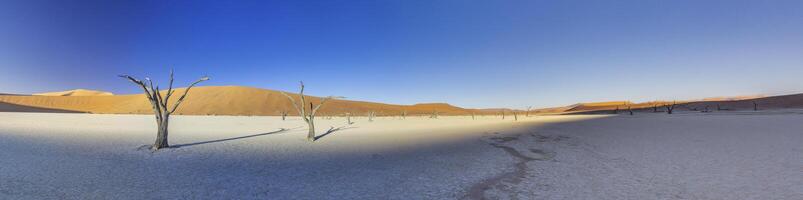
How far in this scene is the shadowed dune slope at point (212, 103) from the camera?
7269 cm

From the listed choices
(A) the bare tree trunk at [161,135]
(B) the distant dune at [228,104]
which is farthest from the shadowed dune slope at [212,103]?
(A) the bare tree trunk at [161,135]

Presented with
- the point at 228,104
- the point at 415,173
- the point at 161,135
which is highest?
the point at 228,104

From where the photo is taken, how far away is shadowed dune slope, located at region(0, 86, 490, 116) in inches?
2862

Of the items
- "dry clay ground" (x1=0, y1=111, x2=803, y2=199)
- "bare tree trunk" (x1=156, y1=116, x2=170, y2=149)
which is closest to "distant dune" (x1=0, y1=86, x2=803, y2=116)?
"dry clay ground" (x1=0, y1=111, x2=803, y2=199)

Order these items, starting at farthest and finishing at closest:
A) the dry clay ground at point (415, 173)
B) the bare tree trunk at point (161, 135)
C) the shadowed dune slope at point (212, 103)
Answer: the shadowed dune slope at point (212, 103) < the bare tree trunk at point (161, 135) < the dry clay ground at point (415, 173)

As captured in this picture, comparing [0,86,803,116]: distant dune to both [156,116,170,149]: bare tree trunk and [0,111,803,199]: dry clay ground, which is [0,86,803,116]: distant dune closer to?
[0,111,803,199]: dry clay ground

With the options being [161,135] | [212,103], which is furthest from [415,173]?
[212,103]

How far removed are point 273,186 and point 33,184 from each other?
14.0ft

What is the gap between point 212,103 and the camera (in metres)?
76.3

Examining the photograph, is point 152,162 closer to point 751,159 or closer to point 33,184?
point 33,184

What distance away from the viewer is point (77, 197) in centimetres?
549

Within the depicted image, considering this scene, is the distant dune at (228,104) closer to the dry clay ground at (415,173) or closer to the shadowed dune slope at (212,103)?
the shadowed dune slope at (212,103)

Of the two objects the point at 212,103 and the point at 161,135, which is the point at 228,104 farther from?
the point at 161,135

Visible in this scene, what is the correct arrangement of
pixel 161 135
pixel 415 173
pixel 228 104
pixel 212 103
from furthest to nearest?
pixel 212 103
pixel 228 104
pixel 161 135
pixel 415 173
